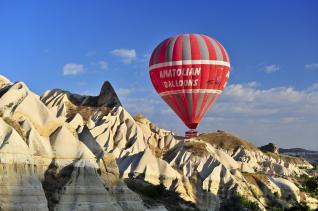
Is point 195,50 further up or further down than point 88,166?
further up

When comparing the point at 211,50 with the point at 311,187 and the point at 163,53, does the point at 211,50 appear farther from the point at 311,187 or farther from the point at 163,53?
the point at 311,187

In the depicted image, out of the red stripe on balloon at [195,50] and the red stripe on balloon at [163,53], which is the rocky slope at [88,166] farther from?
the red stripe on balloon at [195,50]

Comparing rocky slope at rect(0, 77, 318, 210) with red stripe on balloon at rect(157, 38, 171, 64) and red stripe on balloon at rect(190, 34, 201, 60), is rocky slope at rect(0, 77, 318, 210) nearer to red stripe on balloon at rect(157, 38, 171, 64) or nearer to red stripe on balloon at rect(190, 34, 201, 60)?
red stripe on balloon at rect(157, 38, 171, 64)

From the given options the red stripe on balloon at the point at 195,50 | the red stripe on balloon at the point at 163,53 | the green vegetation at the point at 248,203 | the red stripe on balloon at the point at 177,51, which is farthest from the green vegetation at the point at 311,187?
the red stripe on balloon at the point at 177,51

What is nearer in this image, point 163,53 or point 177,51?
point 177,51

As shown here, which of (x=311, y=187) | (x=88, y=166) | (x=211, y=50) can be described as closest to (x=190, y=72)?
(x=211, y=50)

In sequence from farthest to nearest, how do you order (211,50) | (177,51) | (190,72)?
(211,50), (177,51), (190,72)

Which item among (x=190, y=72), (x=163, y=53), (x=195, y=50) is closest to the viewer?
(x=195, y=50)

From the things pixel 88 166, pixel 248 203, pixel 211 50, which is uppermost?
pixel 211 50
